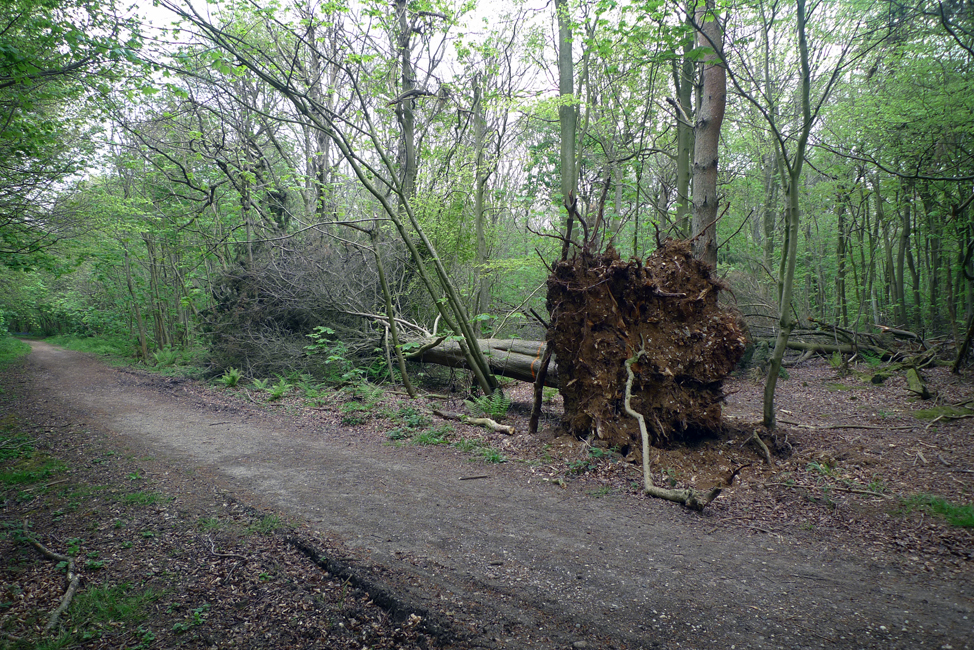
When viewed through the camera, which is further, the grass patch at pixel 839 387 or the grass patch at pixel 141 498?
the grass patch at pixel 839 387

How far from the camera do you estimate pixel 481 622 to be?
269 cm

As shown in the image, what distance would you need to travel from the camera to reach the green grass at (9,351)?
63.5 ft

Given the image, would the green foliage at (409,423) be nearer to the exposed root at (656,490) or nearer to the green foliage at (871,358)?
the exposed root at (656,490)

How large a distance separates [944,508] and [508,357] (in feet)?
20.3

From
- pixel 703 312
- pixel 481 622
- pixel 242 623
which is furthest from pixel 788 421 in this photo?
pixel 242 623

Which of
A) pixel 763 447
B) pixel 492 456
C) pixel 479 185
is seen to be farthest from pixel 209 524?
pixel 479 185

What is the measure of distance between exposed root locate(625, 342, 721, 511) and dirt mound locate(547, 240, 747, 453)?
0.24m

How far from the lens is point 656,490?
184 inches

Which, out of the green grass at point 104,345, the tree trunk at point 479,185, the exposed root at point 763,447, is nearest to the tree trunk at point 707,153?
the exposed root at point 763,447

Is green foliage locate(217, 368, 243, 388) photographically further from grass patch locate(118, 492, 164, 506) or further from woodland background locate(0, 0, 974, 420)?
grass patch locate(118, 492, 164, 506)

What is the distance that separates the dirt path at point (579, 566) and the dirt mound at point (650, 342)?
1411 millimetres

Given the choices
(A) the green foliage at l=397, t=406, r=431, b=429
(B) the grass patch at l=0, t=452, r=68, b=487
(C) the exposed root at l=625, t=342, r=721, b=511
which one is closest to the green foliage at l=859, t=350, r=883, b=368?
(C) the exposed root at l=625, t=342, r=721, b=511

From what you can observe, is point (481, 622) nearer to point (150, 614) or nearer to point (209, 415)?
point (150, 614)

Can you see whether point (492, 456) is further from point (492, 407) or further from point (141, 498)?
point (141, 498)
